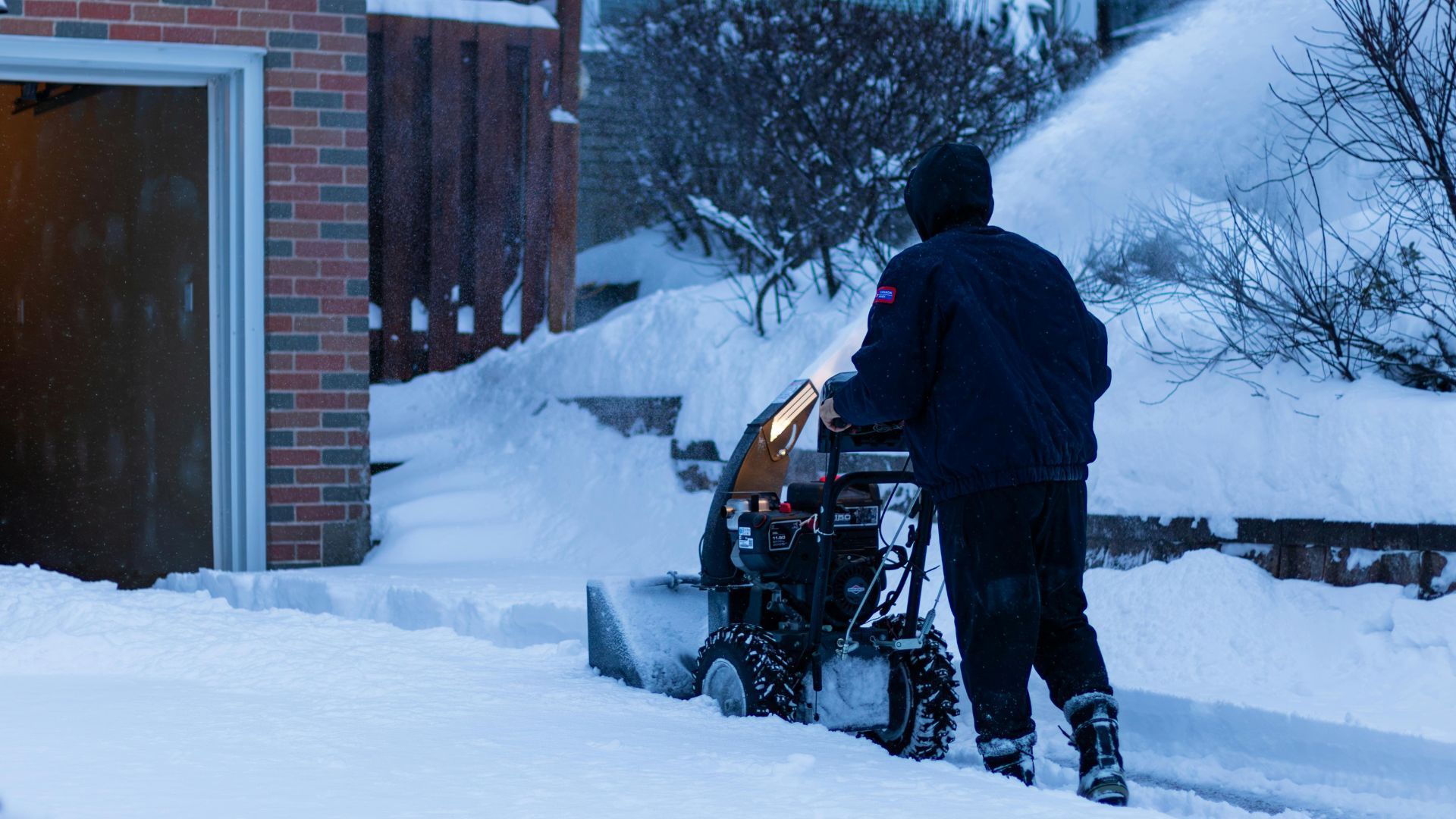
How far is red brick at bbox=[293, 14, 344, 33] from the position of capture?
24.5 ft

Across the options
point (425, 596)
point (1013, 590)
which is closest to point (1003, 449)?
point (1013, 590)

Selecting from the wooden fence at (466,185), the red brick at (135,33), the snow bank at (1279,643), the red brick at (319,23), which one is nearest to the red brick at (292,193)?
the red brick at (319,23)

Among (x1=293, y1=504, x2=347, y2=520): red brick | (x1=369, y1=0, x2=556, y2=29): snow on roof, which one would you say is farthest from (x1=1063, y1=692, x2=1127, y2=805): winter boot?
(x1=369, y1=0, x2=556, y2=29): snow on roof

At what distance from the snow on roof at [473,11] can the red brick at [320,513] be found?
4552mm

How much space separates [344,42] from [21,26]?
5.05 ft

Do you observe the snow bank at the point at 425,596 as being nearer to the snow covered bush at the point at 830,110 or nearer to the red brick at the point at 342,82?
→ the red brick at the point at 342,82

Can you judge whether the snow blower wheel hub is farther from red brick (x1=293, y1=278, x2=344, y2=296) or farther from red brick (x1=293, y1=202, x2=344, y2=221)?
red brick (x1=293, y1=202, x2=344, y2=221)

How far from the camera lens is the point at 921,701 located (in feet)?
13.6

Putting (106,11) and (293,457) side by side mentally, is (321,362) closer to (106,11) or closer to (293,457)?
(293,457)

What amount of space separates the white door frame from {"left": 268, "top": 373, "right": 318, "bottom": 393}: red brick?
0.18ft

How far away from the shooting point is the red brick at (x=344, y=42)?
751cm

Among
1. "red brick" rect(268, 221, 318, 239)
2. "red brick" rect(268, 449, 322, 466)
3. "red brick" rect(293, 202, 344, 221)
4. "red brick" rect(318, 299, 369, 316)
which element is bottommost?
"red brick" rect(268, 449, 322, 466)

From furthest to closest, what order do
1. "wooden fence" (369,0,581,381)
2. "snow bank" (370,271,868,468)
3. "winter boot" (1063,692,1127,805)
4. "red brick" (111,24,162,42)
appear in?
"wooden fence" (369,0,581,381)
"snow bank" (370,271,868,468)
"red brick" (111,24,162,42)
"winter boot" (1063,692,1127,805)

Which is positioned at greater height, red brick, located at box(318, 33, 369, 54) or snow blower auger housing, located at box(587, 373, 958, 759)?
red brick, located at box(318, 33, 369, 54)
